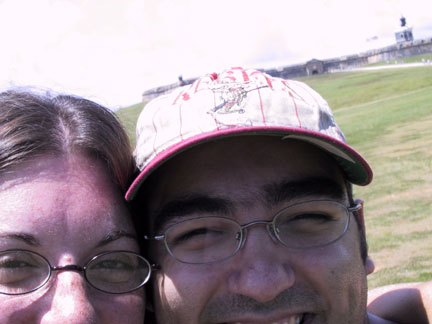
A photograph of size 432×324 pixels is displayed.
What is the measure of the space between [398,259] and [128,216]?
4641mm

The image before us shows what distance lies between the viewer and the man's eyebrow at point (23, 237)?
5.78 ft

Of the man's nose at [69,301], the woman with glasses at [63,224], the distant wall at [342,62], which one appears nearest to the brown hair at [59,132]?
the woman with glasses at [63,224]

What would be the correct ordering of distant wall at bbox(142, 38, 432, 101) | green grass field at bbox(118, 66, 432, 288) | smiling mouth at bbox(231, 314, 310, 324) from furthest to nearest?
distant wall at bbox(142, 38, 432, 101) < green grass field at bbox(118, 66, 432, 288) < smiling mouth at bbox(231, 314, 310, 324)

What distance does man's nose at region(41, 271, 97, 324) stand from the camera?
1.66 metres

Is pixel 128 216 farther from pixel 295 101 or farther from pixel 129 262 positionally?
pixel 295 101

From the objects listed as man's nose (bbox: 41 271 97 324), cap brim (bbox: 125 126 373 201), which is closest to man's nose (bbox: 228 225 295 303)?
cap brim (bbox: 125 126 373 201)

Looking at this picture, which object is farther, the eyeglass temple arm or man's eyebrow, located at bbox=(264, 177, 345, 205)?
the eyeglass temple arm

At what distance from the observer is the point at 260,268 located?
5.87 ft

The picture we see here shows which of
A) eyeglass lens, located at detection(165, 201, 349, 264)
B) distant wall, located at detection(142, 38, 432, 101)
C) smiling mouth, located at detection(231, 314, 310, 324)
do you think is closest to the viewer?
smiling mouth, located at detection(231, 314, 310, 324)

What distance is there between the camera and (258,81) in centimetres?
205

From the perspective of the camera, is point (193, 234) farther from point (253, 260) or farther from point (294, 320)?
point (294, 320)

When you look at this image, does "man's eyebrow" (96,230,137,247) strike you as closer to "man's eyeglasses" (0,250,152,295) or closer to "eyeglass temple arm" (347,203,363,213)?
"man's eyeglasses" (0,250,152,295)

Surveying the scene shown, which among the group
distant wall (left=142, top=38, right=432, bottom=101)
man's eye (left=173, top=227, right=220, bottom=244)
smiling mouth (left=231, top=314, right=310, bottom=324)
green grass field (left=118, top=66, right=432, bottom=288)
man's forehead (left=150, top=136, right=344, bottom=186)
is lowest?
distant wall (left=142, top=38, right=432, bottom=101)

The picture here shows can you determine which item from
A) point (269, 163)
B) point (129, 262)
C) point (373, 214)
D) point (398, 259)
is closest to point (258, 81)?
point (269, 163)
